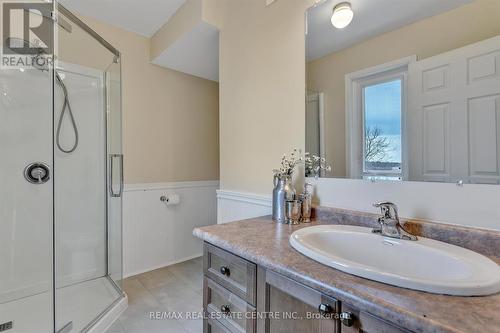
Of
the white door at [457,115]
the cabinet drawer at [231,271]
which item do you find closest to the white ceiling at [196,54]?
the white door at [457,115]

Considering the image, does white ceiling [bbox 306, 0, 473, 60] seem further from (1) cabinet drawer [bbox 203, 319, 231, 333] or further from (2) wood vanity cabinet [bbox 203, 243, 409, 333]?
(1) cabinet drawer [bbox 203, 319, 231, 333]

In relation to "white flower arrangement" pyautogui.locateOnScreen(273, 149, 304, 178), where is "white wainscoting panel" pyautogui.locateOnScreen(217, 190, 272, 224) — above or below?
below

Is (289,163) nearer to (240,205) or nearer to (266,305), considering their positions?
(240,205)

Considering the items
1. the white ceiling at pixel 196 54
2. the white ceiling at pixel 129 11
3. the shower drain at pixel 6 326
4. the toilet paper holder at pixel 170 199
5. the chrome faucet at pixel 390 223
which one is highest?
the white ceiling at pixel 129 11

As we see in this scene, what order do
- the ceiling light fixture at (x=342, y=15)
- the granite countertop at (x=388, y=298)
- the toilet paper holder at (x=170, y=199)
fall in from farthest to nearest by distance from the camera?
1. the toilet paper holder at (x=170, y=199)
2. the ceiling light fixture at (x=342, y=15)
3. the granite countertop at (x=388, y=298)

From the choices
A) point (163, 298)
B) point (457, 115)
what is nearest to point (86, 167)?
point (163, 298)

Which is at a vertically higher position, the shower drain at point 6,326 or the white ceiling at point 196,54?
the white ceiling at point 196,54

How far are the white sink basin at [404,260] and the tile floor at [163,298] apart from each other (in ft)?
4.06

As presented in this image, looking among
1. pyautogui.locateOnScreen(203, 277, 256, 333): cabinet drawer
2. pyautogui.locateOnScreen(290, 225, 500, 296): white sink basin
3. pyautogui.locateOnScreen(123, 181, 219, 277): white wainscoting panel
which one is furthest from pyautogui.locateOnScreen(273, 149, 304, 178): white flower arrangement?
pyautogui.locateOnScreen(123, 181, 219, 277): white wainscoting panel

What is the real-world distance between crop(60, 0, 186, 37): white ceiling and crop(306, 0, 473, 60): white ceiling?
51.8 inches

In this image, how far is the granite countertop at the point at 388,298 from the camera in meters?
0.48

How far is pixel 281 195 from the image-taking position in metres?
1.28

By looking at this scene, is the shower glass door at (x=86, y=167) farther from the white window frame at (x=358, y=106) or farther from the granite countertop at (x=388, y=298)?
the white window frame at (x=358, y=106)

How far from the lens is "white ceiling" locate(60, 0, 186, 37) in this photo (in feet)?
6.68
